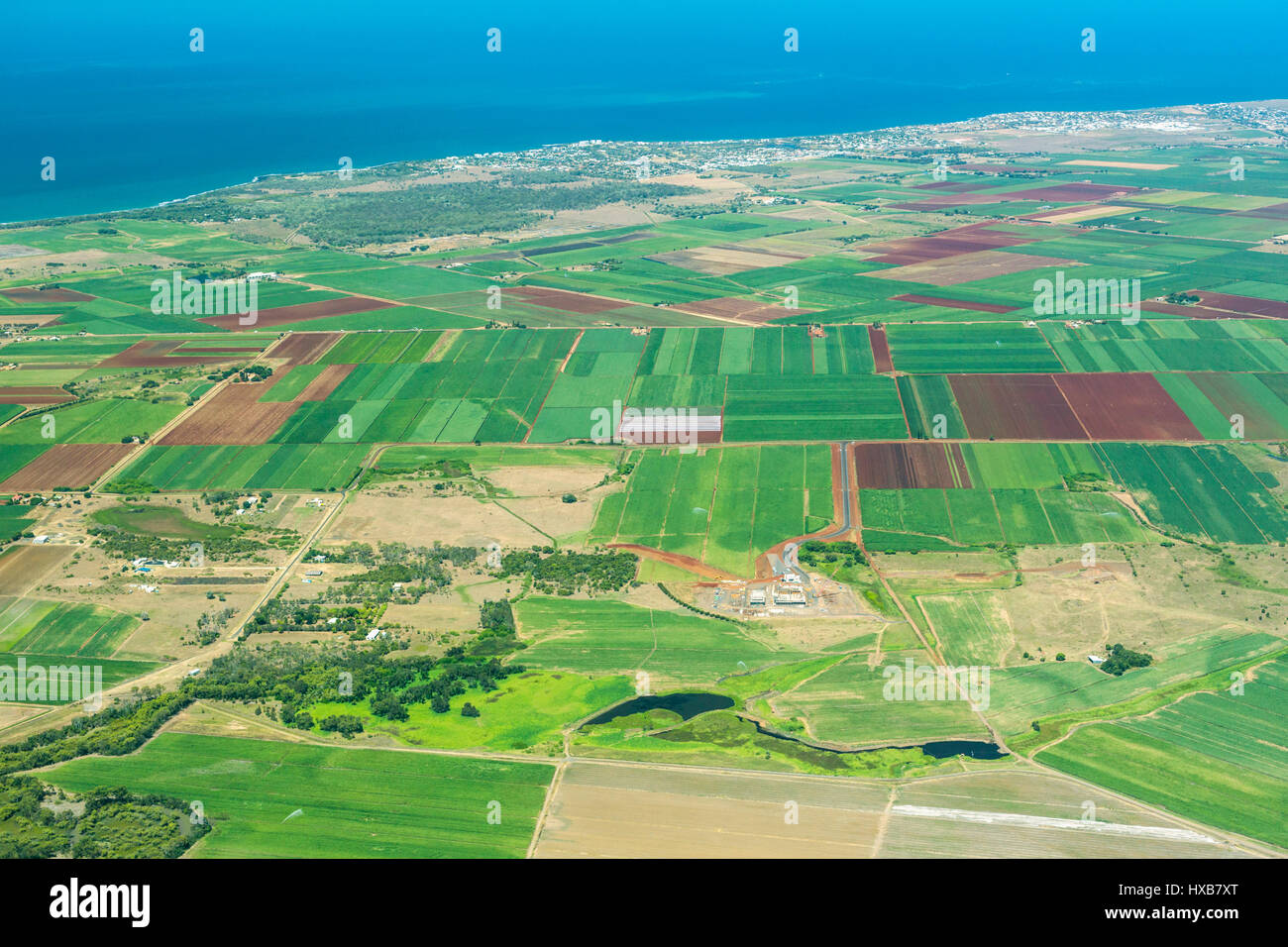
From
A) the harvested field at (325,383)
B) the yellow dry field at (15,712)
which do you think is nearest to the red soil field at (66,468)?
the harvested field at (325,383)

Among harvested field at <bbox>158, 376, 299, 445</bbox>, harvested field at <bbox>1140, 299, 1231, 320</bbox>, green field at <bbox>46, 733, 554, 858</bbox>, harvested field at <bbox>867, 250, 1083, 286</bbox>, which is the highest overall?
harvested field at <bbox>867, 250, 1083, 286</bbox>

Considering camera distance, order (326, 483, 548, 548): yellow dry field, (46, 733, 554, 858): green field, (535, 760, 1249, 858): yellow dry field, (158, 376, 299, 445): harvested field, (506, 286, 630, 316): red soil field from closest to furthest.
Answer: (535, 760, 1249, 858): yellow dry field, (46, 733, 554, 858): green field, (326, 483, 548, 548): yellow dry field, (158, 376, 299, 445): harvested field, (506, 286, 630, 316): red soil field

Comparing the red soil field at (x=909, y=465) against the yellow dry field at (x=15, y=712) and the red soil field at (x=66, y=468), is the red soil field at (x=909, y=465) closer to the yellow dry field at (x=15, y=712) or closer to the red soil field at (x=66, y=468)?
the yellow dry field at (x=15, y=712)

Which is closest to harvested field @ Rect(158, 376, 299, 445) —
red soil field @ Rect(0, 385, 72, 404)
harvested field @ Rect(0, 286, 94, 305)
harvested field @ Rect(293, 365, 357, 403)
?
harvested field @ Rect(293, 365, 357, 403)

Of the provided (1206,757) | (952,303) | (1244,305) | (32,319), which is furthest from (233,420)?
(1244,305)

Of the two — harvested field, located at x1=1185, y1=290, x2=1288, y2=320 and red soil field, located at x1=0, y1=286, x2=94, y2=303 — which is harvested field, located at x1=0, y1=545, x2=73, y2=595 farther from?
harvested field, located at x1=1185, y1=290, x2=1288, y2=320

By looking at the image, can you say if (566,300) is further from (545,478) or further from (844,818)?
(844,818)

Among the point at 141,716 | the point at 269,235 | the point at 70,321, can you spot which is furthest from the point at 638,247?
the point at 141,716

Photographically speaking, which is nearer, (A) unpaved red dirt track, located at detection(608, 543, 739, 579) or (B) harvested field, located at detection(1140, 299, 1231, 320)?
(A) unpaved red dirt track, located at detection(608, 543, 739, 579)
